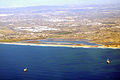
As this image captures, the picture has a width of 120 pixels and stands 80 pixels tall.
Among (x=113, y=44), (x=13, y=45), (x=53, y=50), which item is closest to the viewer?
(x=53, y=50)

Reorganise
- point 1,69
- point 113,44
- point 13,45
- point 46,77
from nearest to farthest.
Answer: point 46,77 → point 1,69 → point 113,44 → point 13,45

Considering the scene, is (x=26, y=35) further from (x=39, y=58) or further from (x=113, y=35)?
(x=39, y=58)

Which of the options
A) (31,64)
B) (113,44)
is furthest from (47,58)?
(113,44)

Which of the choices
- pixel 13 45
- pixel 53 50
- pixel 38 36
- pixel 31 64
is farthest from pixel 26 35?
pixel 31 64

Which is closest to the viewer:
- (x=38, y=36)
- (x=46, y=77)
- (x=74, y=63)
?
(x=46, y=77)

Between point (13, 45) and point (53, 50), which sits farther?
point (13, 45)

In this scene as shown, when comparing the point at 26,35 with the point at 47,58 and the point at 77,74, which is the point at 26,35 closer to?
the point at 47,58
